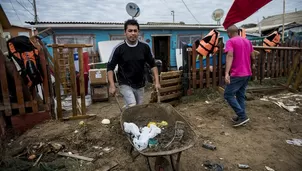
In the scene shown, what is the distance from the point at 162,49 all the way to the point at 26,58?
33.8 ft

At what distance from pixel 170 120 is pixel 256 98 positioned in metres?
3.84

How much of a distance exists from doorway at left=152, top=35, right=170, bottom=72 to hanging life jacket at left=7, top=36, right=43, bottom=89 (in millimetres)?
9466

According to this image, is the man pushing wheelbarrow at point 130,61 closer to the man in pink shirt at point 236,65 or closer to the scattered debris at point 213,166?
the scattered debris at point 213,166

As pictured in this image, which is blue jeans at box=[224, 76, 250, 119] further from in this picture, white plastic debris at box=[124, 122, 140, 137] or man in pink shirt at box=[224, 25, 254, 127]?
white plastic debris at box=[124, 122, 140, 137]

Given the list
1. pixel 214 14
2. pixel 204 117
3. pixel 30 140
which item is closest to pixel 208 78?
pixel 204 117

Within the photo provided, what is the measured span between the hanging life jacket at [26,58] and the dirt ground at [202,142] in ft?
3.13

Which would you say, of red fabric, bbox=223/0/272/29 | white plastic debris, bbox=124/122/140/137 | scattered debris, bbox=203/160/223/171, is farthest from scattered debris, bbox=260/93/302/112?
white plastic debris, bbox=124/122/140/137

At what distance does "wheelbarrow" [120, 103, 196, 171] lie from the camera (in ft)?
6.86

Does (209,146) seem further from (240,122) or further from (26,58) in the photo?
(26,58)

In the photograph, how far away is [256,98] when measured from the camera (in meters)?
5.72

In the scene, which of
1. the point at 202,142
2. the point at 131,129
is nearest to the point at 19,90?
the point at 131,129

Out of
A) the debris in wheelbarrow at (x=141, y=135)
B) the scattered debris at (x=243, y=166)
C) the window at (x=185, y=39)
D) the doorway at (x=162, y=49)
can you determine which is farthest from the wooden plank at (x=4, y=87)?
the window at (x=185, y=39)

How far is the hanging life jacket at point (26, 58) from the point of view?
3670 millimetres

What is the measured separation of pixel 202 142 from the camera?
3.51 m
